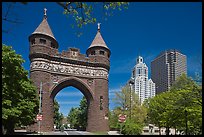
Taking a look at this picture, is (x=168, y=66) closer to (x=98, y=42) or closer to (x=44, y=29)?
(x=98, y=42)

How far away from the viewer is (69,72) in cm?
5028

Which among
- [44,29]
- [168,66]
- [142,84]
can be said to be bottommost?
[168,66]

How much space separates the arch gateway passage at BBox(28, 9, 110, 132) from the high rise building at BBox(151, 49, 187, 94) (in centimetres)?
1361

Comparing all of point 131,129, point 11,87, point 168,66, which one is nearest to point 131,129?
point 131,129

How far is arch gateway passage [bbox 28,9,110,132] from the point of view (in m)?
46.8

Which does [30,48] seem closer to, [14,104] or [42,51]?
[42,51]

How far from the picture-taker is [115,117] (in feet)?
177

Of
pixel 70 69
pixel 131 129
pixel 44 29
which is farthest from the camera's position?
pixel 70 69

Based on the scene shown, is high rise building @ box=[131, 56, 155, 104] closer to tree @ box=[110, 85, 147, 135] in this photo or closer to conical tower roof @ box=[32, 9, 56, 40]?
tree @ box=[110, 85, 147, 135]

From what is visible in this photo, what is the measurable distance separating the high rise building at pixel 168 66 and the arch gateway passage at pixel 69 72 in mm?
13611

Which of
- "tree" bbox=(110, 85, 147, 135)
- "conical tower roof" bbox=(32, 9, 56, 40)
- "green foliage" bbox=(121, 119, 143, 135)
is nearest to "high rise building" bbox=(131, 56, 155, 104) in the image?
"tree" bbox=(110, 85, 147, 135)

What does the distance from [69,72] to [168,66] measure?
81.0 ft

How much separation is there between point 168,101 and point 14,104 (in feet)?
72.3

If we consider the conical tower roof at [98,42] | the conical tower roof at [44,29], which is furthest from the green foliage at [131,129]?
the conical tower roof at [44,29]
